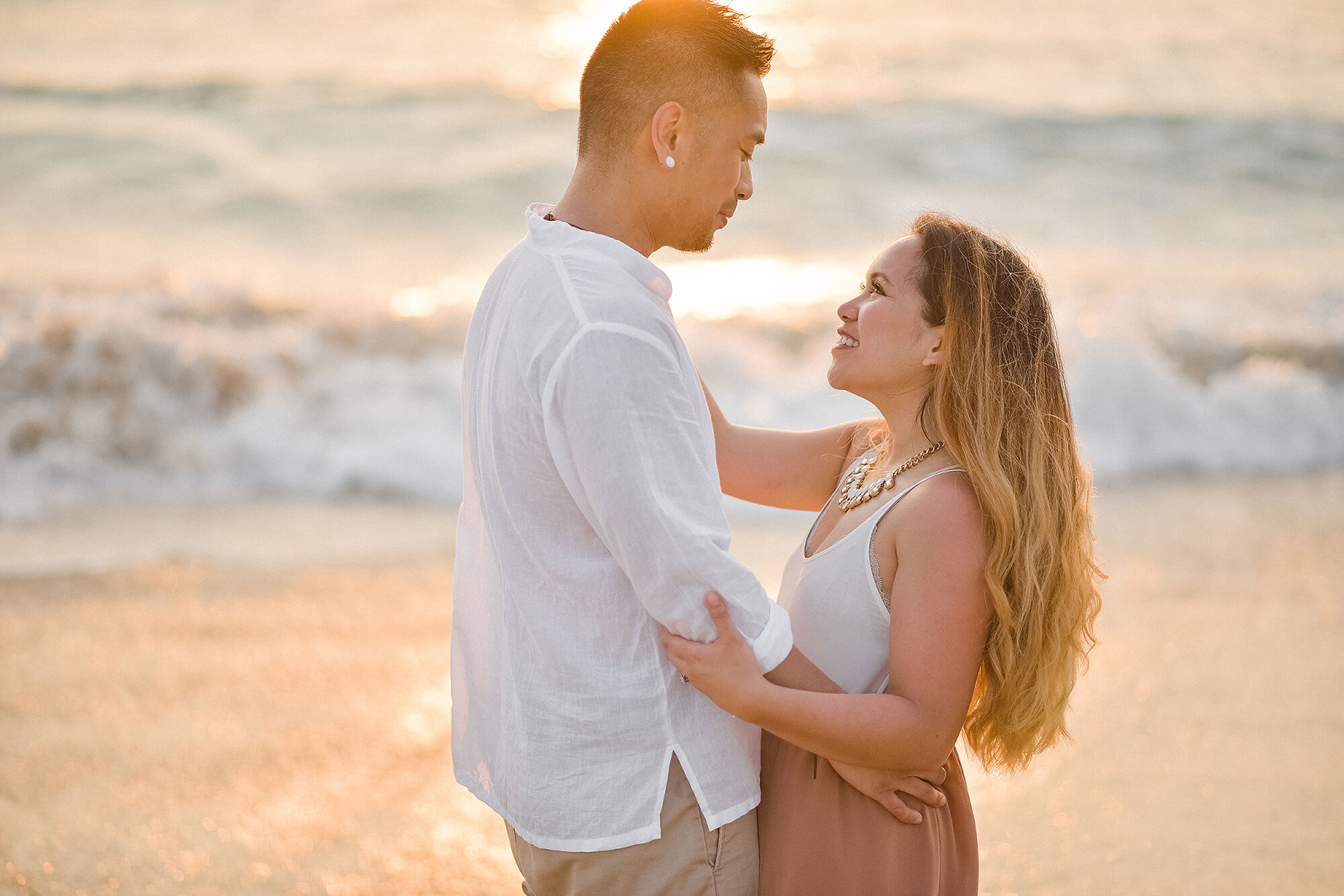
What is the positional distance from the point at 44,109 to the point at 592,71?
42.9 ft

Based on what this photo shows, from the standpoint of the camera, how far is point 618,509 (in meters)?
1.54

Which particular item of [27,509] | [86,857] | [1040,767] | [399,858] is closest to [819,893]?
[399,858]

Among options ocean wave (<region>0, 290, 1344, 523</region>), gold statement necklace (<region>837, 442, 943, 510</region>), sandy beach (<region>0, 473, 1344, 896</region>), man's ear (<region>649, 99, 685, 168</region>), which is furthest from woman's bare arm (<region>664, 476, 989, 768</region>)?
ocean wave (<region>0, 290, 1344, 523</region>)

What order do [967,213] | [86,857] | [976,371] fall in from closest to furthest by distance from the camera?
1. [976,371]
2. [86,857]
3. [967,213]

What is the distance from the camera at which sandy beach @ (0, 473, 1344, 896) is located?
3.24m

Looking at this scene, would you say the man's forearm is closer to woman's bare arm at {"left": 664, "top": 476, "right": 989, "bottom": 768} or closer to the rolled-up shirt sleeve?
woman's bare arm at {"left": 664, "top": 476, "right": 989, "bottom": 768}

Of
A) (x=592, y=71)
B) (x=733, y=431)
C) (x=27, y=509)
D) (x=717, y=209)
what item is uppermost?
(x=592, y=71)

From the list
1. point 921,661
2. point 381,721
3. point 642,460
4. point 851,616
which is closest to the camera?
point 642,460

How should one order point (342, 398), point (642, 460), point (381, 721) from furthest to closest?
point (342, 398) < point (381, 721) < point (642, 460)

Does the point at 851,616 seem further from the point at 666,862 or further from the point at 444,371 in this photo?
the point at 444,371

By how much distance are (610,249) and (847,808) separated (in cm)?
107

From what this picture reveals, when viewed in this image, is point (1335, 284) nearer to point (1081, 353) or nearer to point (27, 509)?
point (1081, 353)

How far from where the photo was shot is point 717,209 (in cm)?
188

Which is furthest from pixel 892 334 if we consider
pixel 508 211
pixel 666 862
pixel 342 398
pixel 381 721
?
pixel 508 211
